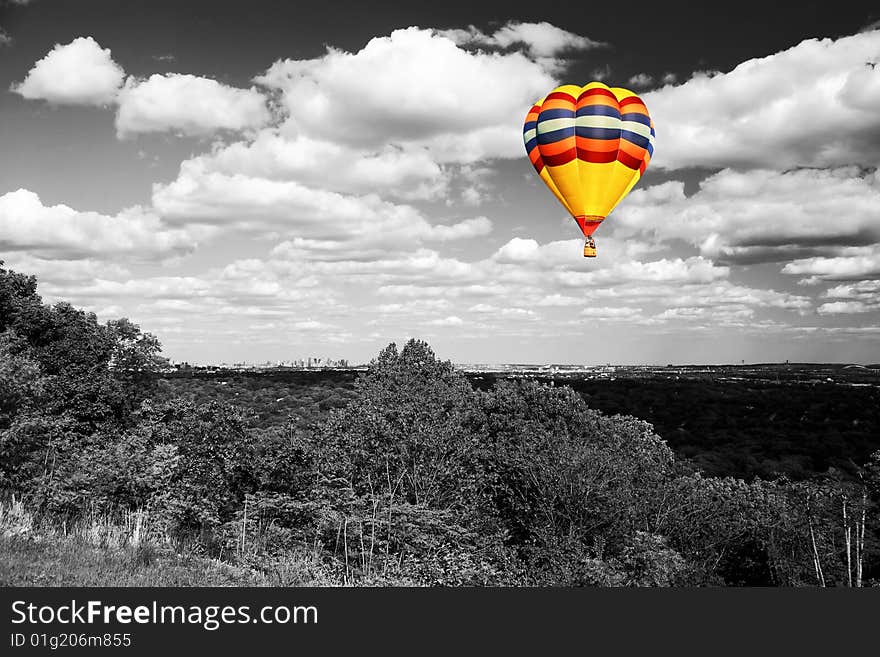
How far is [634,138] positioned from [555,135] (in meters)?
3.10

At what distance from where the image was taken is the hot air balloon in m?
25.5

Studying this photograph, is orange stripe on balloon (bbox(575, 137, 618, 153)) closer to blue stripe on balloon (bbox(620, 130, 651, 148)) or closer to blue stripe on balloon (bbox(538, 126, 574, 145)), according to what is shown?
blue stripe on balloon (bbox(620, 130, 651, 148))

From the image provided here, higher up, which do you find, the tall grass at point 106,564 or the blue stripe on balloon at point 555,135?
the blue stripe on balloon at point 555,135

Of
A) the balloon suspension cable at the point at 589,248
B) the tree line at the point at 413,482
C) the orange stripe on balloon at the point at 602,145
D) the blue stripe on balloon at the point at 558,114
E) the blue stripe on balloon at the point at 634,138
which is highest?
the blue stripe on balloon at the point at 558,114

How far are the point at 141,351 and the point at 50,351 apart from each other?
4.56m

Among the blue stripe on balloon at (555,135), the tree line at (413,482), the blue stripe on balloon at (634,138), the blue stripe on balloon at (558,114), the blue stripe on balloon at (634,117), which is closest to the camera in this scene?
the tree line at (413,482)

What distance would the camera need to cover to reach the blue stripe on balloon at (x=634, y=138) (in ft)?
84.3

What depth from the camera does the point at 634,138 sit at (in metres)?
25.8

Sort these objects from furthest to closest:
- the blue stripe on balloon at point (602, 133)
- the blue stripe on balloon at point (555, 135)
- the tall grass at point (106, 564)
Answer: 1. the blue stripe on balloon at point (555, 135)
2. the blue stripe on balloon at point (602, 133)
3. the tall grass at point (106, 564)

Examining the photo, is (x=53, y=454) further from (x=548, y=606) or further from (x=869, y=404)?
(x=869, y=404)

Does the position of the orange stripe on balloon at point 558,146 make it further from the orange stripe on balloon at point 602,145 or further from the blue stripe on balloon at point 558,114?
the blue stripe on balloon at point 558,114

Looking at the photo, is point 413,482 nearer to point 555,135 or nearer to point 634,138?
point 555,135

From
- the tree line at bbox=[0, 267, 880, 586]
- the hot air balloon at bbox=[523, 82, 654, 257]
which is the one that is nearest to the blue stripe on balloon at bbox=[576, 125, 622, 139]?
the hot air balloon at bbox=[523, 82, 654, 257]

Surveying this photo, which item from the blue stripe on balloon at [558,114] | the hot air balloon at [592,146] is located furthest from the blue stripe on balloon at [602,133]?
the blue stripe on balloon at [558,114]
